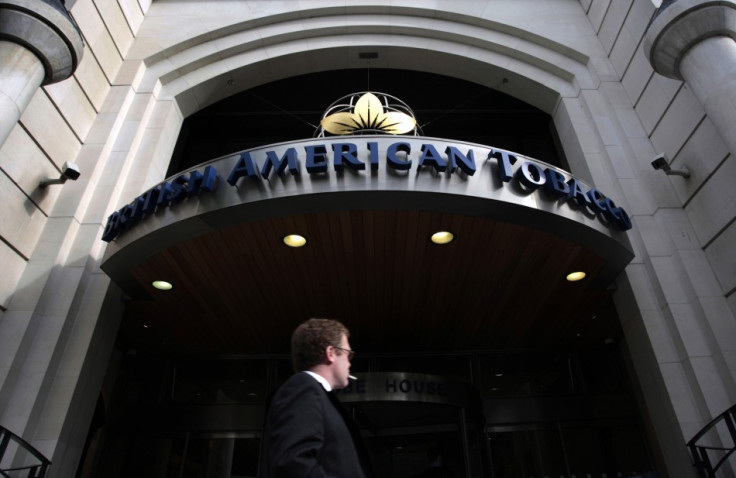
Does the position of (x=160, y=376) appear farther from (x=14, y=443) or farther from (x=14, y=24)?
(x=14, y=24)

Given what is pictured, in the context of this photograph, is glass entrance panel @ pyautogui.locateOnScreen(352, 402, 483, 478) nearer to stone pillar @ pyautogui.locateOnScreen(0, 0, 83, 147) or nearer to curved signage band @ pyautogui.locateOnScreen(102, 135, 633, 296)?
curved signage band @ pyautogui.locateOnScreen(102, 135, 633, 296)

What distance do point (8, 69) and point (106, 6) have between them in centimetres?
517

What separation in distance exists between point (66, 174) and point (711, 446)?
1119 centimetres

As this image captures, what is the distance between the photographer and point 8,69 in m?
6.88

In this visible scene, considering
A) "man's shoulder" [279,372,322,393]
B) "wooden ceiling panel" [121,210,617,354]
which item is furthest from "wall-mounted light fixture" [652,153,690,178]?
"man's shoulder" [279,372,322,393]

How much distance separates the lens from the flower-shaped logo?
10.1 metres

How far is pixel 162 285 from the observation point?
8.50 metres

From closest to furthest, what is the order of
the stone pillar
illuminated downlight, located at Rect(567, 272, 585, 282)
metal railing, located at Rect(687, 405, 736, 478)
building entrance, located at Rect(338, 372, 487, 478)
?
metal railing, located at Rect(687, 405, 736, 478) → the stone pillar → illuminated downlight, located at Rect(567, 272, 585, 282) → building entrance, located at Rect(338, 372, 487, 478)

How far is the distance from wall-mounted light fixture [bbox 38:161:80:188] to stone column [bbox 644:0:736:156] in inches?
401

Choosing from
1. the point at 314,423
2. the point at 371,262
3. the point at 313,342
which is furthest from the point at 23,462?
the point at 314,423

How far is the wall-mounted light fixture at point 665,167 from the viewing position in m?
8.68

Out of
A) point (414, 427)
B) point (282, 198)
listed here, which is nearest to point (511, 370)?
point (414, 427)

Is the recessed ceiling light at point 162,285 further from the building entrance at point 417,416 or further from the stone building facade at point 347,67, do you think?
the building entrance at point 417,416

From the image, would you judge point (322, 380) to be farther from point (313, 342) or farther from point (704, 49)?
point (704, 49)
